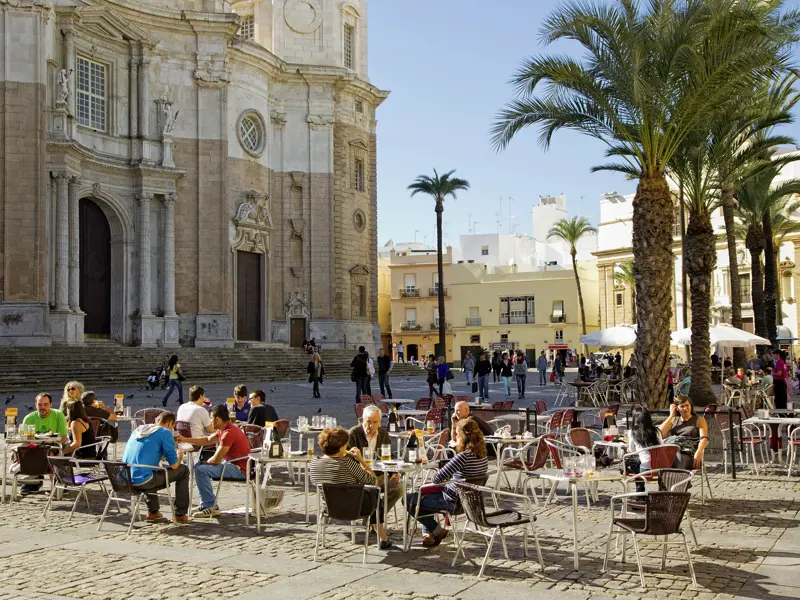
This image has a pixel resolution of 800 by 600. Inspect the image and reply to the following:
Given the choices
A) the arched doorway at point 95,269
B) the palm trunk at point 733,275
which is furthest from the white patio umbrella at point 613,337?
the arched doorway at point 95,269

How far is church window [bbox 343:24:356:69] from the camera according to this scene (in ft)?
156

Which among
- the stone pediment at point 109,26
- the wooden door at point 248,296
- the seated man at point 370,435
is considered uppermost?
the stone pediment at point 109,26

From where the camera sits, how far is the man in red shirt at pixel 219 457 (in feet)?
32.5

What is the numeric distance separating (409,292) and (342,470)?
6821 cm

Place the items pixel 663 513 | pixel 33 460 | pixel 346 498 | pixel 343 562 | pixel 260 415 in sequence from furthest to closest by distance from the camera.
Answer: pixel 260 415
pixel 33 460
pixel 346 498
pixel 343 562
pixel 663 513

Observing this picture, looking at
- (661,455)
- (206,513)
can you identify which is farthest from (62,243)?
(661,455)

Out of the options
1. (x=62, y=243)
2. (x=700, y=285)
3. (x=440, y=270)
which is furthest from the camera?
(x=440, y=270)

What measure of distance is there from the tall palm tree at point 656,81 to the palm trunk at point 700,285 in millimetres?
5734

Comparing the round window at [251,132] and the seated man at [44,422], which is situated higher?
the round window at [251,132]

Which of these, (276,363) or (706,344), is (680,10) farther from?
(276,363)

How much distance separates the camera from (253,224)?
41.4 m

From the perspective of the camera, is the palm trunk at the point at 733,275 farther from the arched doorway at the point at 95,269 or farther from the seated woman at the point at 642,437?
the arched doorway at the point at 95,269

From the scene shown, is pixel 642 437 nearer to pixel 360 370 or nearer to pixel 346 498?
pixel 346 498

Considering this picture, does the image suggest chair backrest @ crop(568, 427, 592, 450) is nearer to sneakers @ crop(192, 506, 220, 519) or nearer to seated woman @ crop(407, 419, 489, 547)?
seated woman @ crop(407, 419, 489, 547)
